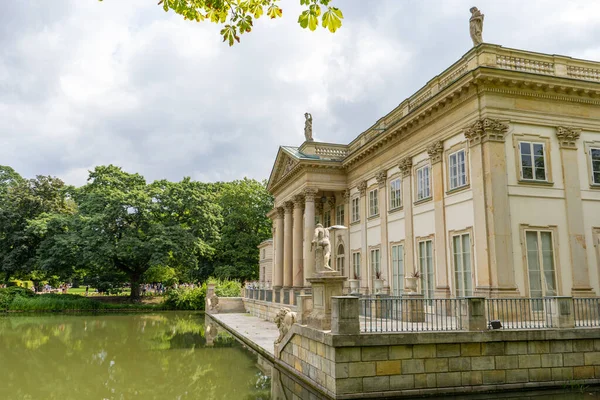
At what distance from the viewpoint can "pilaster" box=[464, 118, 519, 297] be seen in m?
14.5

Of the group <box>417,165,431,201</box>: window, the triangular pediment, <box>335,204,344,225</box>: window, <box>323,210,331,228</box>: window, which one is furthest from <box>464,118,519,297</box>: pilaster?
<box>323,210,331,228</box>: window

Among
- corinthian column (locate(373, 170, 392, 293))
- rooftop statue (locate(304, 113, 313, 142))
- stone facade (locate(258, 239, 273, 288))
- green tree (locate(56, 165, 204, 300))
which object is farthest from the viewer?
stone facade (locate(258, 239, 273, 288))

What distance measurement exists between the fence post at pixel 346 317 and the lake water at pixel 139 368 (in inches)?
71.9

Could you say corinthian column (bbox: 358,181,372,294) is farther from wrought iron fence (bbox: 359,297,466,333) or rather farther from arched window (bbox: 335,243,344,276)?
wrought iron fence (bbox: 359,297,466,333)

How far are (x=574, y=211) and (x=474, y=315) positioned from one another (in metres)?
7.24

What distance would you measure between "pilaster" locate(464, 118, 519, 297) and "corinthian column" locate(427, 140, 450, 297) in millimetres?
1839

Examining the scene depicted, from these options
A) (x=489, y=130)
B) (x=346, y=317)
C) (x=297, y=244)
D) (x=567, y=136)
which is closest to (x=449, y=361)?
(x=346, y=317)

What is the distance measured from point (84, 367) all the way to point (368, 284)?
1290 centimetres

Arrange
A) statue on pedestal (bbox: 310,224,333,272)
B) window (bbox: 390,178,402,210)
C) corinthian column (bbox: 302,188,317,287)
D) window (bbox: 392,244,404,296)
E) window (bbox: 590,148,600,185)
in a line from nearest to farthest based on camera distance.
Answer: statue on pedestal (bbox: 310,224,333,272), window (bbox: 590,148,600,185), window (bbox: 392,244,404,296), window (bbox: 390,178,402,210), corinthian column (bbox: 302,188,317,287)

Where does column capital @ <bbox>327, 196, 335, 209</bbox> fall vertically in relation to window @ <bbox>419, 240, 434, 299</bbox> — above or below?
above

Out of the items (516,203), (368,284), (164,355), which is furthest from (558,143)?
(164,355)

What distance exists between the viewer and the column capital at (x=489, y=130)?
50.1 feet

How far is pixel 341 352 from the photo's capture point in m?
10.2

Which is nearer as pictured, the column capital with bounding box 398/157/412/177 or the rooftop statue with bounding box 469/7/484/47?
the rooftop statue with bounding box 469/7/484/47
